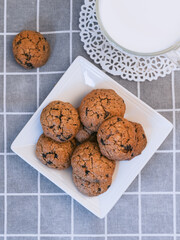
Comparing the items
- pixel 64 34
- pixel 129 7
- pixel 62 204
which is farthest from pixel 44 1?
pixel 62 204

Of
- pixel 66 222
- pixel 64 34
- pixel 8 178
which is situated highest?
pixel 64 34

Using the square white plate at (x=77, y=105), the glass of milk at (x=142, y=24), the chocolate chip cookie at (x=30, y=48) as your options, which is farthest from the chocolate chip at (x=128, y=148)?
the chocolate chip cookie at (x=30, y=48)

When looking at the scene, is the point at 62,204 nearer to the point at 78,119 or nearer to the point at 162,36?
the point at 78,119

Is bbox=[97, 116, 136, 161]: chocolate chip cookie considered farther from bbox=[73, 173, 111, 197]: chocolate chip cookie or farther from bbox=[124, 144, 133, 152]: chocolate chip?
bbox=[73, 173, 111, 197]: chocolate chip cookie

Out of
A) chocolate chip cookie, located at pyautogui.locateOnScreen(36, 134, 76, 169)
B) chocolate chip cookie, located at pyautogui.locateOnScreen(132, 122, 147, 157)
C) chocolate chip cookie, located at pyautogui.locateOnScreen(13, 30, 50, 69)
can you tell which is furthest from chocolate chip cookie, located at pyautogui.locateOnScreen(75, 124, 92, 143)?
chocolate chip cookie, located at pyautogui.locateOnScreen(13, 30, 50, 69)

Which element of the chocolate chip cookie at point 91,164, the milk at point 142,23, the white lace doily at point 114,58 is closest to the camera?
the milk at point 142,23

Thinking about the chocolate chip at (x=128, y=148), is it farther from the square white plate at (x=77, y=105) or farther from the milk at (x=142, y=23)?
the milk at (x=142, y=23)
